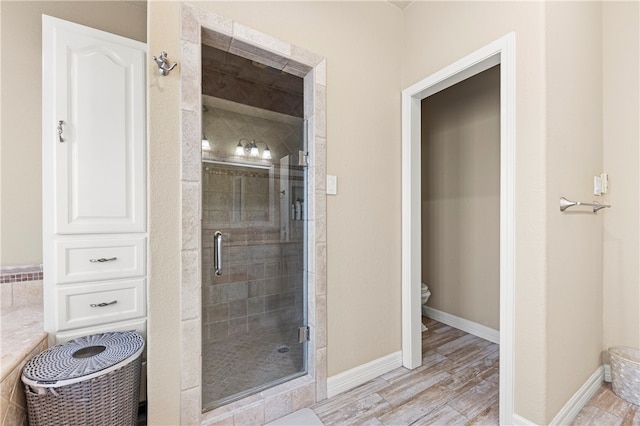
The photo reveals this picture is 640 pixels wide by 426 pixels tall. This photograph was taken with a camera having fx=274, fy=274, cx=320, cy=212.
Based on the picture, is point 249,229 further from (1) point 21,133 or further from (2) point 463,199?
(2) point 463,199

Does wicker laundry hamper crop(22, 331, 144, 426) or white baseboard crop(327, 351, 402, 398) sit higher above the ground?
wicker laundry hamper crop(22, 331, 144, 426)

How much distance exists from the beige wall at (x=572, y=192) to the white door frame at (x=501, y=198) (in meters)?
0.16

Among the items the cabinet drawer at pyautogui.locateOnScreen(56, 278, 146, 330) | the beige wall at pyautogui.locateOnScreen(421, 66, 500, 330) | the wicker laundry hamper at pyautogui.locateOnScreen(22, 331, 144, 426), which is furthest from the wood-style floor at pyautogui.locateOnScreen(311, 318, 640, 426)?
the cabinet drawer at pyautogui.locateOnScreen(56, 278, 146, 330)

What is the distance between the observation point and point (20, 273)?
171cm

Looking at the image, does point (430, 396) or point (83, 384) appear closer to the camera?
point (83, 384)

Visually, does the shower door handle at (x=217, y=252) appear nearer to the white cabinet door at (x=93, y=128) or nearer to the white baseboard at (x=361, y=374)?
the white cabinet door at (x=93, y=128)

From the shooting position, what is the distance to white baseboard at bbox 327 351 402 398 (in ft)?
5.98

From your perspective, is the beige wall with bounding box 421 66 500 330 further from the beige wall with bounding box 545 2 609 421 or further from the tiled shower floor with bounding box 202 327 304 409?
the tiled shower floor with bounding box 202 327 304 409

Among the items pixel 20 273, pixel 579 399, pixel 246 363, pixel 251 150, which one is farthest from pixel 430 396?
pixel 20 273

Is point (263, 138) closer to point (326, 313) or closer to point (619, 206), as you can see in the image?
point (326, 313)

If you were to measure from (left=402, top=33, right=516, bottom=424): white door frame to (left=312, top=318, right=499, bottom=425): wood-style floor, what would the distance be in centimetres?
16

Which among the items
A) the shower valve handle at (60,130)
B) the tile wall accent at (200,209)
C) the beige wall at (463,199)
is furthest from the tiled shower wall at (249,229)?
the beige wall at (463,199)

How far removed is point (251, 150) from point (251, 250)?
617 mm

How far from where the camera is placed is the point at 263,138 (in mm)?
1728
